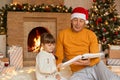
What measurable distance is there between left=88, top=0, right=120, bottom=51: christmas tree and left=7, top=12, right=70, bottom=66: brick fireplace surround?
540 millimetres

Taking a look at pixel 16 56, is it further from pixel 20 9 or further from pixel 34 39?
pixel 20 9

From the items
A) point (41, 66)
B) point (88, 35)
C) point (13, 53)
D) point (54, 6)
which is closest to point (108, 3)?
Result: point (54, 6)

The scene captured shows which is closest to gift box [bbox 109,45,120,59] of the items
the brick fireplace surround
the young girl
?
the brick fireplace surround

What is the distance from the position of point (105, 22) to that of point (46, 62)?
9.13 ft

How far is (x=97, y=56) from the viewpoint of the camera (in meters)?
2.83

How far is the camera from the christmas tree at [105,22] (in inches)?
206

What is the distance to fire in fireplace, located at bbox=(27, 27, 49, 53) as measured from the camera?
17.0ft

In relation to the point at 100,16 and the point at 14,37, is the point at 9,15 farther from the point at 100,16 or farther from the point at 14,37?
the point at 100,16

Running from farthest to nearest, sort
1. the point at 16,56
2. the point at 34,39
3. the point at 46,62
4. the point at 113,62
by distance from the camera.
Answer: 1. the point at 34,39
2. the point at 113,62
3. the point at 16,56
4. the point at 46,62

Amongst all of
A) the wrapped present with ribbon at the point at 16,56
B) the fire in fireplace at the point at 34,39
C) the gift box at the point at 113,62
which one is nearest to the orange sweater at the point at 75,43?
the wrapped present with ribbon at the point at 16,56

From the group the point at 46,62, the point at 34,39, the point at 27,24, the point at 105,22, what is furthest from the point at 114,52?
the point at 46,62

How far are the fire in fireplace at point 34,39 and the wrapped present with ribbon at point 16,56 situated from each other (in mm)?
548

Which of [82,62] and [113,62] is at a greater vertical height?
[82,62]

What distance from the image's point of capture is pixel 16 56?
15.1 ft
